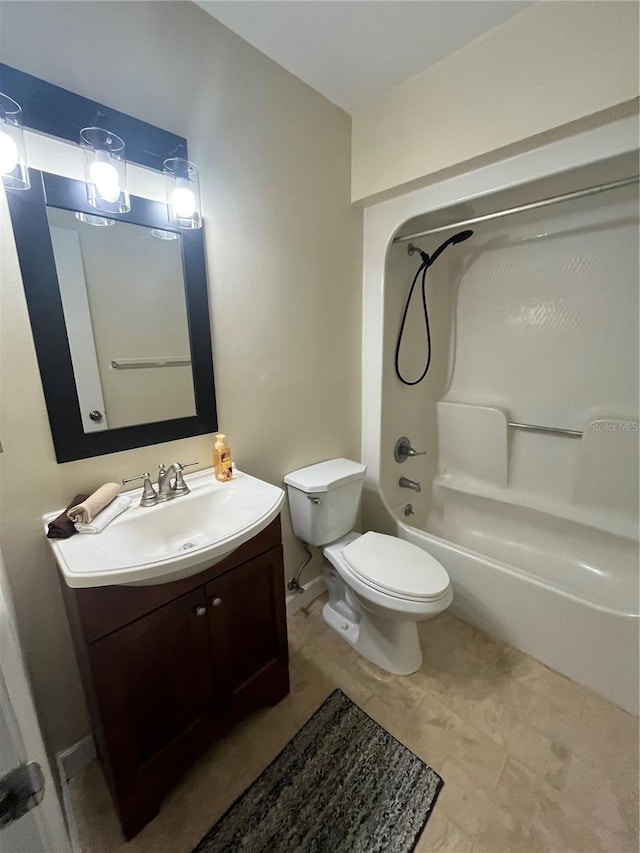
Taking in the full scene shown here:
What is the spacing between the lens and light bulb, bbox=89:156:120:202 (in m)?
0.97

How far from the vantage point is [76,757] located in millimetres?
1161

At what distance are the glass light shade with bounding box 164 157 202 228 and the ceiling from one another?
0.50 metres

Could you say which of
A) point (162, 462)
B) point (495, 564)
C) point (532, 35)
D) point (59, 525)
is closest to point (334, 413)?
point (162, 462)

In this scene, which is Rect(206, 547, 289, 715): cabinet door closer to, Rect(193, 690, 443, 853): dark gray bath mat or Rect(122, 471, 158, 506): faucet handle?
Rect(193, 690, 443, 853): dark gray bath mat

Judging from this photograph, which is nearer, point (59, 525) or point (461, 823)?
point (59, 525)

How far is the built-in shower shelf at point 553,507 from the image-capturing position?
1.74m

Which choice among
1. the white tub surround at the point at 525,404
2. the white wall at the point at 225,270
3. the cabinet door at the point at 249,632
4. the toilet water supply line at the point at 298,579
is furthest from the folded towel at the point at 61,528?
the white tub surround at the point at 525,404

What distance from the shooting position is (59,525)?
3.02 ft

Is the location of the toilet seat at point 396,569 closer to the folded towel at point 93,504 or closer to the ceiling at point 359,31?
the folded towel at point 93,504

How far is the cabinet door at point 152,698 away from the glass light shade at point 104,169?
1.15 meters

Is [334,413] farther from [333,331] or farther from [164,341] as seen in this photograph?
[164,341]

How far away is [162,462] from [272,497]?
0.42 m

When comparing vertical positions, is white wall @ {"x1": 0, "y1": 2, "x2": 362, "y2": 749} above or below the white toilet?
above

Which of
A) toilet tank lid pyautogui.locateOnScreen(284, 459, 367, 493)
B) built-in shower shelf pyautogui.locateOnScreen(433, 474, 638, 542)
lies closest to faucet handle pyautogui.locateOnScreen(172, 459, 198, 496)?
toilet tank lid pyautogui.locateOnScreen(284, 459, 367, 493)
